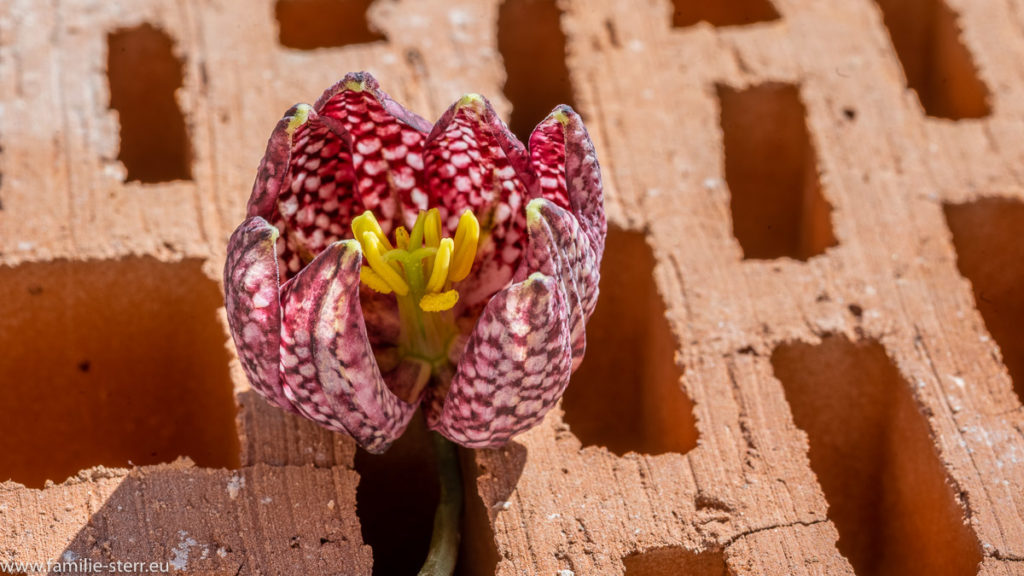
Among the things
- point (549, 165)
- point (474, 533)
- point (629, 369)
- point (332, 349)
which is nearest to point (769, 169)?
point (629, 369)

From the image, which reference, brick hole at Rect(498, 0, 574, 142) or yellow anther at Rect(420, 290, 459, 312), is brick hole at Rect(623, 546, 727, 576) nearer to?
yellow anther at Rect(420, 290, 459, 312)

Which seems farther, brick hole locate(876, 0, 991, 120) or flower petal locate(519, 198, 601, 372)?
brick hole locate(876, 0, 991, 120)

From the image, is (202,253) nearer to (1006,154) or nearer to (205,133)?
(205,133)

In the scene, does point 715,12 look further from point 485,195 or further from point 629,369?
point 485,195

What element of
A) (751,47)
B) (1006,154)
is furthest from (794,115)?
(1006,154)

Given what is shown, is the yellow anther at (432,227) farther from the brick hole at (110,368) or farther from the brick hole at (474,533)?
the brick hole at (110,368)

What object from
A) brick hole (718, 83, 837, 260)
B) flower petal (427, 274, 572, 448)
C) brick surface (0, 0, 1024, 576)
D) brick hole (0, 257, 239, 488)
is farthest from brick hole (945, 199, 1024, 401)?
brick hole (0, 257, 239, 488)
